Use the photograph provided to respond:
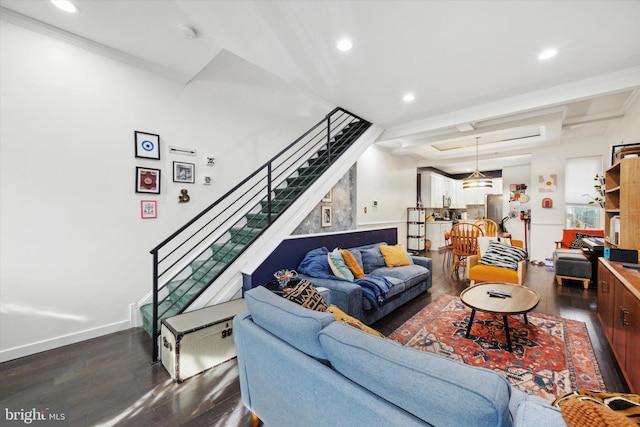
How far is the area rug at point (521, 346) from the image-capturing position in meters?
2.06

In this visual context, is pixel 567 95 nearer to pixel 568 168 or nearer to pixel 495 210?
pixel 568 168

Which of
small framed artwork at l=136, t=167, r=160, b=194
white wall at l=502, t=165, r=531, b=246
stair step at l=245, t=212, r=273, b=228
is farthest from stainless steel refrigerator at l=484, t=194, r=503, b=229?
small framed artwork at l=136, t=167, r=160, b=194

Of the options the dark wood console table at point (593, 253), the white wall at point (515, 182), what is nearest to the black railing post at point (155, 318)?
the dark wood console table at point (593, 253)

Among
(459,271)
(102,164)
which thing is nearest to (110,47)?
(102,164)

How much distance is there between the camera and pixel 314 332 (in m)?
1.18

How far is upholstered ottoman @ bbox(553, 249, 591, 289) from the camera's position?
4.21 m

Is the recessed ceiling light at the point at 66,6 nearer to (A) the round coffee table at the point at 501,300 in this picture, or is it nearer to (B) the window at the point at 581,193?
(A) the round coffee table at the point at 501,300

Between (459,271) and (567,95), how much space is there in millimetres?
3439

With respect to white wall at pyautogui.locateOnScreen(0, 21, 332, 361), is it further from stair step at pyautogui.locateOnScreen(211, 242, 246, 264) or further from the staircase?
stair step at pyautogui.locateOnScreen(211, 242, 246, 264)

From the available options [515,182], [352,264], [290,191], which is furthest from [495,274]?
[515,182]

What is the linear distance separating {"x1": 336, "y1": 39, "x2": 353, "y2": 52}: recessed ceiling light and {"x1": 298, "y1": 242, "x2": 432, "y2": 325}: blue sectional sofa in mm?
2353

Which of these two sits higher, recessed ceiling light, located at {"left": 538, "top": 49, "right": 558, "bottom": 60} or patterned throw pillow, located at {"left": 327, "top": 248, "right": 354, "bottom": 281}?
recessed ceiling light, located at {"left": 538, "top": 49, "right": 558, "bottom": 60}

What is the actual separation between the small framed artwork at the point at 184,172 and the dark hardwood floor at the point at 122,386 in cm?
187

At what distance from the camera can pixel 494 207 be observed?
9273 mm
